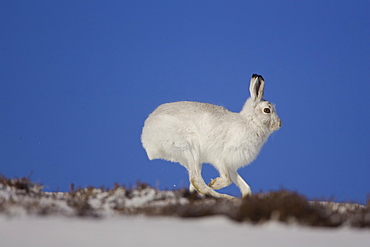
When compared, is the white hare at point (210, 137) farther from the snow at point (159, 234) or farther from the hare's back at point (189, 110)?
the snow at point (159, 234)

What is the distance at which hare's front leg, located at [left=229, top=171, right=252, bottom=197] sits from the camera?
1044 cm

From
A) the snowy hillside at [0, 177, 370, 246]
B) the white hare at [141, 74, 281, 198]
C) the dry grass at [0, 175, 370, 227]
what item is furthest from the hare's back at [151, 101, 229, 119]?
the snowy hillside at [0, 177, 370, 246]

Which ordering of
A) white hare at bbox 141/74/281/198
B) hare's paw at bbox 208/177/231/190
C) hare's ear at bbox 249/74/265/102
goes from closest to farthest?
hare's paw at bbox 208/177/231/190, white hare at bbox 141/74/281/198, hare's ear at bbox 249/74/265/102

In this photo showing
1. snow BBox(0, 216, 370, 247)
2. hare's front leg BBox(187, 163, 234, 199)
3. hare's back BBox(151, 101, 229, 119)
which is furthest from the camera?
hare's back BBox(151, 101, 229, 119)

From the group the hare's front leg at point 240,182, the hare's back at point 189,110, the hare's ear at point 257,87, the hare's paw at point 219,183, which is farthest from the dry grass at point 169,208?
the hare's ear at point 257,87

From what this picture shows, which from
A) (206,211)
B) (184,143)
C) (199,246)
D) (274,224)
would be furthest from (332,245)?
(184,143)

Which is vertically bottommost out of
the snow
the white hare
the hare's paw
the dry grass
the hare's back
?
the snow

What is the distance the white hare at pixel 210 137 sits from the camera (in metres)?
10.3

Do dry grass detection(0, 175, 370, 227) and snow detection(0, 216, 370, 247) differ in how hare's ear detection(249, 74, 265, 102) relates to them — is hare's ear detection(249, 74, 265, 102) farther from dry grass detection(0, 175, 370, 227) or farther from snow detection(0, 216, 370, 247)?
snow detection(0, 216, 370, 247)

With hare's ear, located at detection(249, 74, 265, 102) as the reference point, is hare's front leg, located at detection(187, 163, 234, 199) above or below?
below

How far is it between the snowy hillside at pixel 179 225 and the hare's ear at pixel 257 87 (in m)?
4.39

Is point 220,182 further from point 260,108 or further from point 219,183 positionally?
point 260,108

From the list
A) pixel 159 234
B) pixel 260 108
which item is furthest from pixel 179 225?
pixel 260 108

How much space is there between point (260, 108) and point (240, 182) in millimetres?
1734
